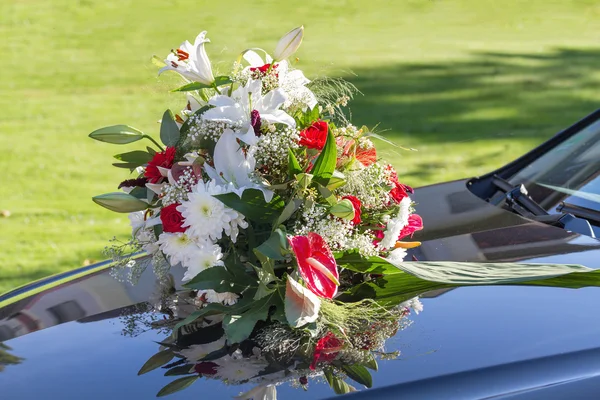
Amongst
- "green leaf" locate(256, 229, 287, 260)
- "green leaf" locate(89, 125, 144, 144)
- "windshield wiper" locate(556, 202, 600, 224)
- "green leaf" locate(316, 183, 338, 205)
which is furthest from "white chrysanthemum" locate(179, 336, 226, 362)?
"windshield wiper" locate(556, 202, 600, 224)

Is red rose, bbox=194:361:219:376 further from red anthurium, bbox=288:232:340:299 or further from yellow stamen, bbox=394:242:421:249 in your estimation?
yellow stamen, bbox=394:242:421:249

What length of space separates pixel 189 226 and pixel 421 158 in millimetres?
6218

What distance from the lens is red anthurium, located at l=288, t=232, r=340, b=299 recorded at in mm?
2027

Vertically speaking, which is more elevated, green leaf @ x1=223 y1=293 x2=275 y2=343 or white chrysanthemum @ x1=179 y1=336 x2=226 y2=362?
green leaf @ x1=223 y1=293 x2=275 y2=343

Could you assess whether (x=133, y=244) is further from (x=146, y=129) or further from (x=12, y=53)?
(x=12, y=53)

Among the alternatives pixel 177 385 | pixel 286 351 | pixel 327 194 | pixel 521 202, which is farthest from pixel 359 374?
pixel 521 202

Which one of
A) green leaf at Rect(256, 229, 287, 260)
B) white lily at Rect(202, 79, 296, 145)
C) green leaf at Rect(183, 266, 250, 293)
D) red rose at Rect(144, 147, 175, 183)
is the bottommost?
green leaf at Rect(183, 266, 250, 293)

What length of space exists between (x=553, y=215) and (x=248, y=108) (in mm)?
1190

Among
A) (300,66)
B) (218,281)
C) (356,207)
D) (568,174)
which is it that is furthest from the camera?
(300,66)

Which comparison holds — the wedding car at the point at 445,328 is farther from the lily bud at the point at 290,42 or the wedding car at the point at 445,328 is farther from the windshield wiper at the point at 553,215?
the lily bud at the point at 290,42

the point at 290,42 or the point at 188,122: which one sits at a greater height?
the point at 290,42

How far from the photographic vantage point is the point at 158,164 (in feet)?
7.82

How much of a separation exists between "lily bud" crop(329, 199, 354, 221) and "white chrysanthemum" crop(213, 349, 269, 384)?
0.45m

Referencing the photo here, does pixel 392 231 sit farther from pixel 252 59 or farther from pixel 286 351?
pixel 252 59
